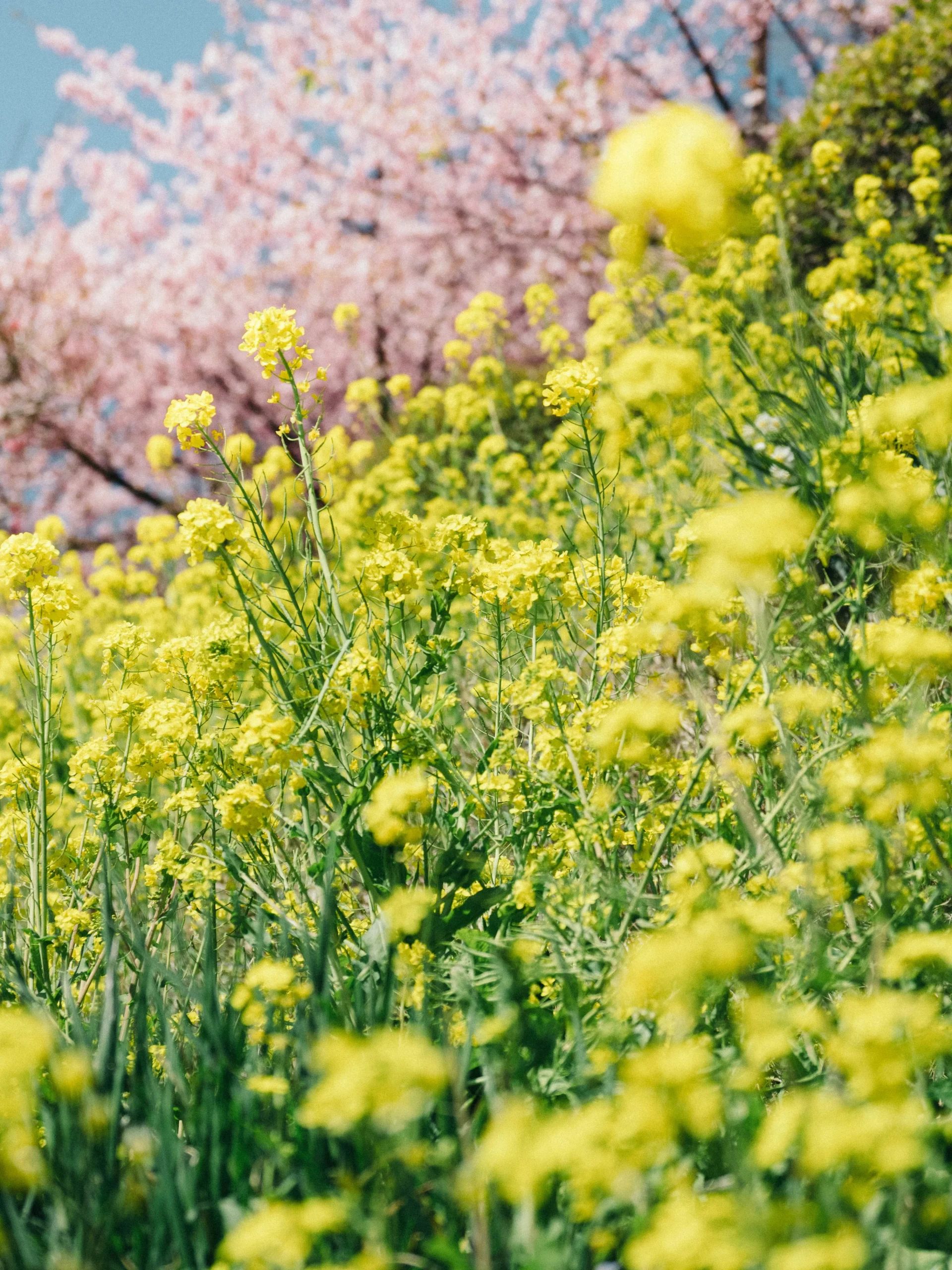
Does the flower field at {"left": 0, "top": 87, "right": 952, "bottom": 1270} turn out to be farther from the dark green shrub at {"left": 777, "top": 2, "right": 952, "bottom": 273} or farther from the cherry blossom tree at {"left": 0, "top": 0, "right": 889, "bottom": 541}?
the cherry blossom tree at {"left": 0, "top": 0, "right": 889, "bottom": 541}

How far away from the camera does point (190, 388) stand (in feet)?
37.7

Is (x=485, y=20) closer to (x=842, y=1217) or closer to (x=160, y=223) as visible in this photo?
(x=160, y=223)

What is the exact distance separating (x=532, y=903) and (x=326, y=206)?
1056 centimetres

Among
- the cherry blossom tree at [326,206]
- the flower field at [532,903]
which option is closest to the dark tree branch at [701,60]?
the cherry blossom tree at [326,206]

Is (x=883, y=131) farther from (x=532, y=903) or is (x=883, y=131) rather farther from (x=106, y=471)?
(x=106, y=471)

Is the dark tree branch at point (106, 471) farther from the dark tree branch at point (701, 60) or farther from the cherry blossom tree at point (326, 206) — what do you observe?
the dark tree branch at point (701, 60)

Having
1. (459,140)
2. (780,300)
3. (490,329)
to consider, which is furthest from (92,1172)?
(459,140)

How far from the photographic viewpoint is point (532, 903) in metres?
1.85

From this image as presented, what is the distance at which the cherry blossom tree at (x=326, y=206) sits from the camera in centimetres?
995

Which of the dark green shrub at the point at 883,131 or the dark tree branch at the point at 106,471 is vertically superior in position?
the dark tree branch at the point at 106,471

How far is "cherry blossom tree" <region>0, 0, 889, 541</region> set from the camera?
995cm

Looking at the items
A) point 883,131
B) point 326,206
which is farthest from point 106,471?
point 883,131

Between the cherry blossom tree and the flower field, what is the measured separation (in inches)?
304

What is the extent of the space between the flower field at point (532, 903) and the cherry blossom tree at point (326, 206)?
772 cm
